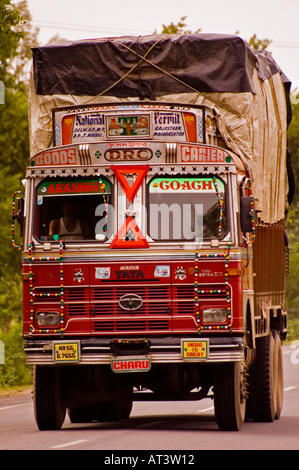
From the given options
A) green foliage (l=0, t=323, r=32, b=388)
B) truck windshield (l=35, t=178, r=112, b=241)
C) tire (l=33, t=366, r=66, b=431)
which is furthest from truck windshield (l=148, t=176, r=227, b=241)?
green foliage (l=0, t=323, r=32, b=388)

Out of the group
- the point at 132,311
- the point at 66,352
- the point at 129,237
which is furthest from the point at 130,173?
the point at 66,352

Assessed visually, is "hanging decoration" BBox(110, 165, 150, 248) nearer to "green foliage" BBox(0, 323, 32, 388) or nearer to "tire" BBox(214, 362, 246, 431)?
"tire" BBox(214, 362, 246, 431)

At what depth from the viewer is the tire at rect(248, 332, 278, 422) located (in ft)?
55.2

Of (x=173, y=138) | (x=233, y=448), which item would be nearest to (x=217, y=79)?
(x=173, y=138)

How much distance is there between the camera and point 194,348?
13.9 meters

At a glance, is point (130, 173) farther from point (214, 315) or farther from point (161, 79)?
point (161, 79)

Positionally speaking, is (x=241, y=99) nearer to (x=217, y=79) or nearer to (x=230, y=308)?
(x=217, y=79)

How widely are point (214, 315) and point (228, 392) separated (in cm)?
102

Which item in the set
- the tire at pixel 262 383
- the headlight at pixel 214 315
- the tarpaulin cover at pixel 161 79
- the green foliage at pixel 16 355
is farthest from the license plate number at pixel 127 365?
Answer: the green foliage at pixel 16 355

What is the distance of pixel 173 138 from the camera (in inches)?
572

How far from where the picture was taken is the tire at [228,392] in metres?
14.3

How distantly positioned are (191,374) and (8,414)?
5.16 meters

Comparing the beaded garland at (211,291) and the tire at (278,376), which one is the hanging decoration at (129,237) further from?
the tire at (278,376)

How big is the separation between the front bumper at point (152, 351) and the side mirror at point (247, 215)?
1300mm
